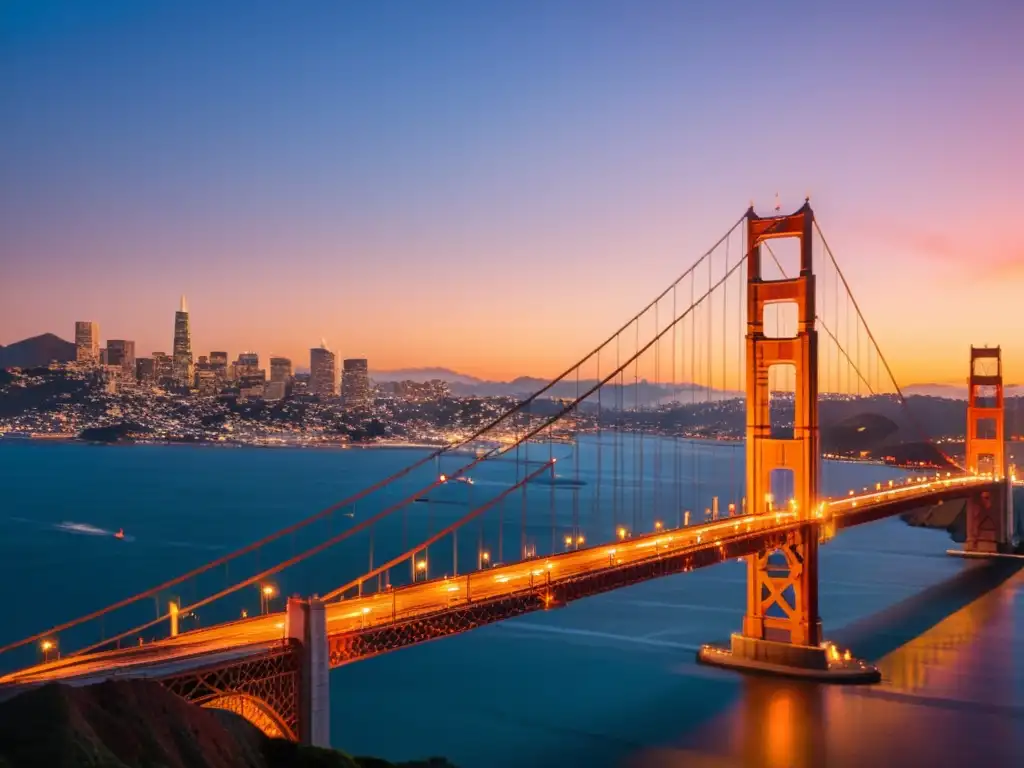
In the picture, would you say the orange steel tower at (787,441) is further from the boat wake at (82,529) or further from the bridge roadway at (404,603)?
the boat wake at (82,529)

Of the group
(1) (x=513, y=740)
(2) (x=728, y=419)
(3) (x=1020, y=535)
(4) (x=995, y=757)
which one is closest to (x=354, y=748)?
(1) (x=513, y=740)

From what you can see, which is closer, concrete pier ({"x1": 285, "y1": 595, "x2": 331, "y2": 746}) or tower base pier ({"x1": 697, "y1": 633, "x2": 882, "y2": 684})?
concrete pier ({"x1": 285, "y1": 595, "x2": 331, "y2": 746})

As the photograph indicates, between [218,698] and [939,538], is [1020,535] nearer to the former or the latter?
[939,538]

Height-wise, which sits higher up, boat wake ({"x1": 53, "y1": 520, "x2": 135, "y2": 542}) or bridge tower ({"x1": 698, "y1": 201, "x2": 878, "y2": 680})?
bridge tower ({"x1": 698, "y1": 201, "x2": 878, "y2": 680})

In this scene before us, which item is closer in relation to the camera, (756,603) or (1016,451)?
(756,603)

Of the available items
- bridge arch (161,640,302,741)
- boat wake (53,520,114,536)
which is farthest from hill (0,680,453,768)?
boat wake (53,520,114,536)

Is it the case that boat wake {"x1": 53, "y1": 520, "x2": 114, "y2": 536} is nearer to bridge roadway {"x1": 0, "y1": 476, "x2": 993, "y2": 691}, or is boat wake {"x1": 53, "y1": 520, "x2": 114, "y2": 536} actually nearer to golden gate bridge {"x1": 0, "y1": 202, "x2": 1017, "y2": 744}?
golden gate bridge {"x1": 0, "y1": 202, "x2": 1017, "y2": 744}

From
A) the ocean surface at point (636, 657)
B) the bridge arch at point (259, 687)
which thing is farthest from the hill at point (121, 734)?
the ocean surface at point (636, 657)
